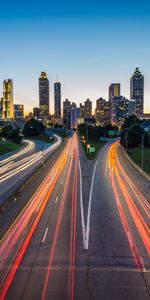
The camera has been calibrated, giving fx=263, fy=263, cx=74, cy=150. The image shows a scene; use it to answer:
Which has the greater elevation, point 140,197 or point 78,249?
point 78,249

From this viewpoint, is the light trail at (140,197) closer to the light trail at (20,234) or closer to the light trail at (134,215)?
the light trail at (134,215)

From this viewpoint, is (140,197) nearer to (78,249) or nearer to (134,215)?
(134,215)

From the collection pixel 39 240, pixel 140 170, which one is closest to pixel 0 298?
pixel 39 240

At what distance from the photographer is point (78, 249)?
16.4 m

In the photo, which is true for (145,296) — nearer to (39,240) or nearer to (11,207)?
(39,240)

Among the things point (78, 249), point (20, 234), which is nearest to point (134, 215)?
point (78, 249)

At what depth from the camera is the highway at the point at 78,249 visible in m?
12.2

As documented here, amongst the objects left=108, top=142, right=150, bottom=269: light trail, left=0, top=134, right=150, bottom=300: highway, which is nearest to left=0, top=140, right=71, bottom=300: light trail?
left=0, top=134, right=150, bottom=300: highway

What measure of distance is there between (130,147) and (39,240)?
81524 mm

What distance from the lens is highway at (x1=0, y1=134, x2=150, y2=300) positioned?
12242 mm

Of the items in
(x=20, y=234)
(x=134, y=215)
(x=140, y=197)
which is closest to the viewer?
(x=20, y=234)

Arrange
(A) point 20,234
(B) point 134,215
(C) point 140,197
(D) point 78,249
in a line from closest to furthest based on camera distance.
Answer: (D) point 78,249 < (A) point 20,234 < (B) point 134,215 < (C) point 140,197

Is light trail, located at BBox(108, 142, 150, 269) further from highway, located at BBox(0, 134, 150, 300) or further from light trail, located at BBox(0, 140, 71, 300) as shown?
light trail, located at BBox(0, 140, 71, 300)

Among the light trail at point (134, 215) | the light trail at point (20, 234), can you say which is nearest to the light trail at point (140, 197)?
the light trail at point (134, 215)
